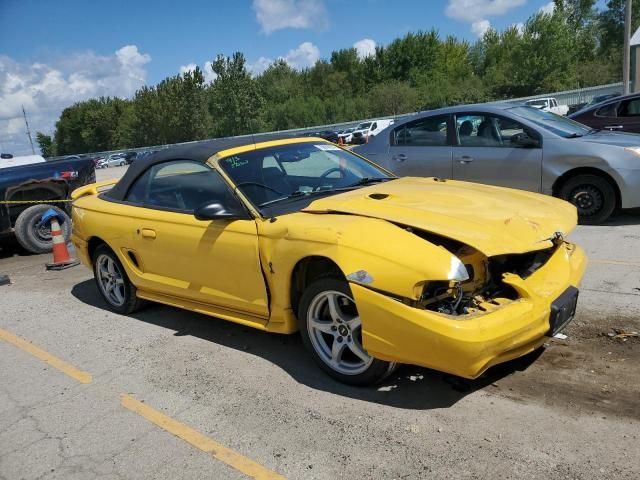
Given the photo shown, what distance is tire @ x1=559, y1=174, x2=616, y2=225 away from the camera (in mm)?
6922

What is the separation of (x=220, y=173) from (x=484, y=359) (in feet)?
7.82

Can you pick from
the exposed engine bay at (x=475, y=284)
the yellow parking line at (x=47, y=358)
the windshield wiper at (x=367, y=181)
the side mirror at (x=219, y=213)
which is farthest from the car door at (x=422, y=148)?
the yellow parking line at (x=47, y=358)

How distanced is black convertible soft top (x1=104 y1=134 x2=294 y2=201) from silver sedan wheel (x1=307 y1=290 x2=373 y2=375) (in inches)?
64.4

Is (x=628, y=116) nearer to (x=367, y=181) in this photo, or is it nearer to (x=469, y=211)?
(x=367, y=181)

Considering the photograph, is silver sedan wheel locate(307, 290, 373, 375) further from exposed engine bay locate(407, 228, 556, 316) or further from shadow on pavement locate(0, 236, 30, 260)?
shadow on pavement locate(0, 236, 30, 260)

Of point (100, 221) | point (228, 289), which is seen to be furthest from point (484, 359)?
point (100, 221)

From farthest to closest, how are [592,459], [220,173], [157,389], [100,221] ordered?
[100,221] < [220,173] < [157,389] < [592,459]

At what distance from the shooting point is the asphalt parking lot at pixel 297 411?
2.75m

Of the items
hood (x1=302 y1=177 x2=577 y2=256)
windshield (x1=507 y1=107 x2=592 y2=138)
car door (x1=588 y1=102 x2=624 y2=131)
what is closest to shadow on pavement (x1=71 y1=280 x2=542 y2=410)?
hood (x1=302 y1=177 x2=577 y2=256)

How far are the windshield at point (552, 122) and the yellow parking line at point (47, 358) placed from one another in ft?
20.0

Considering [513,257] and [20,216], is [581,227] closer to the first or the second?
[513,257]

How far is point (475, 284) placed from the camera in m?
3.24

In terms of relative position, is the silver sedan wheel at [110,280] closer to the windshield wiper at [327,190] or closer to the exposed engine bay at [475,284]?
the windshield wiper at [327,190]

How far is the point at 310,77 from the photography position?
3292 inches
